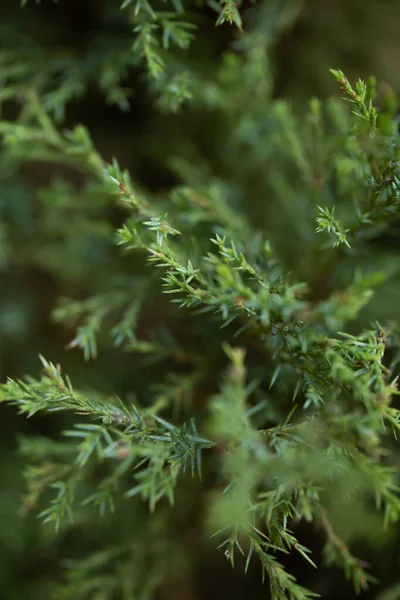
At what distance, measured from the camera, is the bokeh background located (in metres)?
1.68

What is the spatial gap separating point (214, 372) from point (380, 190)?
75 cm

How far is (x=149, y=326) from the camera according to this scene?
2125 millimetres

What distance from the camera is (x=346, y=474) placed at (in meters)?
1.04

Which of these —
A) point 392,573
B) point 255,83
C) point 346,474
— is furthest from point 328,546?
→ point 255,83

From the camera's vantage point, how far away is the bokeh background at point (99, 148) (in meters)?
1.68

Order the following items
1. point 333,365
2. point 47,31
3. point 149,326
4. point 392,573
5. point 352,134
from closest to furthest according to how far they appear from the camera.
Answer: point 333,365, point 352,134, point 392,573, point 47,31, point 149,326

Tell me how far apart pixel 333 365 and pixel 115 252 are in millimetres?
1095

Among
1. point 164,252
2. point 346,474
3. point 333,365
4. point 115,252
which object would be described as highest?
Answer: point 164,252

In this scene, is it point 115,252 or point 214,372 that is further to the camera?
point 115,252

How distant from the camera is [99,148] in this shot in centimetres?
207

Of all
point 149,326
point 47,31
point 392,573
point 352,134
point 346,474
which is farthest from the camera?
point 149,326

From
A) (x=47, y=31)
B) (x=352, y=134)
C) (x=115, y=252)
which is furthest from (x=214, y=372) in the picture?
(x=47, y=31)

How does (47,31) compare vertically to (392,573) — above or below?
above

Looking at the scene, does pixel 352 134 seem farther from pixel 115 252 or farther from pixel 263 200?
pixel 115 252
